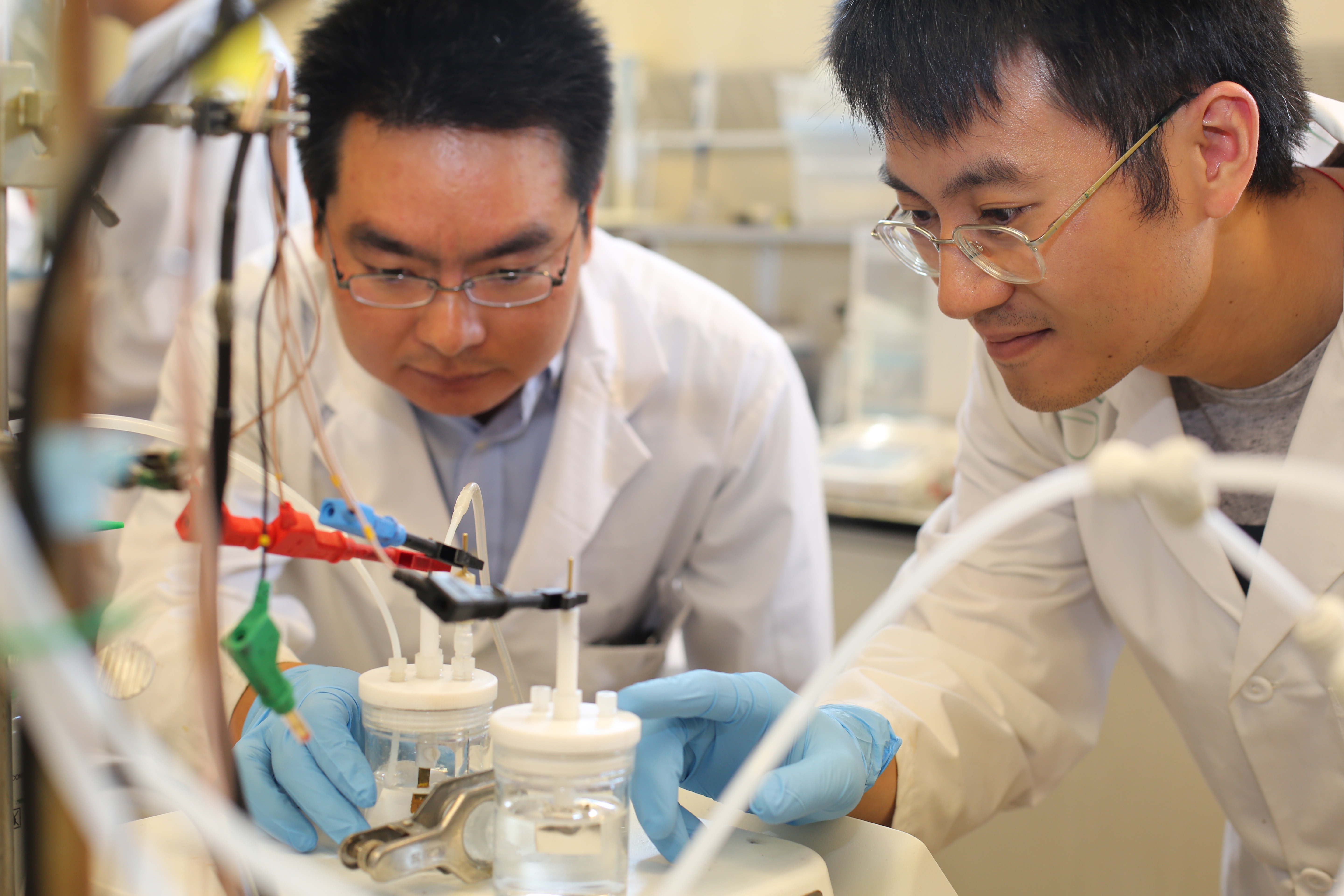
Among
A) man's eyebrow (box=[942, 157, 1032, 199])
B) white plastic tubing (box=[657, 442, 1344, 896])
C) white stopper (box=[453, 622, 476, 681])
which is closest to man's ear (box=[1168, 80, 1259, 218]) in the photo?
man's eyebrow (box=[942, 157, 1032, 199])

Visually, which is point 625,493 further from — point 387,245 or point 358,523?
point 358,523

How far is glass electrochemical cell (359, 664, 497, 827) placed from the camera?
2.39ft

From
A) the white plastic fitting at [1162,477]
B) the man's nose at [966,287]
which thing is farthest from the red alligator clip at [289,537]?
the man's nose at [966,287]

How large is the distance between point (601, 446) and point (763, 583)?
34 cm

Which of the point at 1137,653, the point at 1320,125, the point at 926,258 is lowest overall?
the point at 1137,653

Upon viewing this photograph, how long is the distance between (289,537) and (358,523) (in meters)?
0.05

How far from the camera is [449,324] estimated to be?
1275mm

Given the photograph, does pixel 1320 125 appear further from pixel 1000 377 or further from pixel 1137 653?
pixel 1137 653

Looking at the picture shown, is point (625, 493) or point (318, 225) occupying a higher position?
point (318, 225)

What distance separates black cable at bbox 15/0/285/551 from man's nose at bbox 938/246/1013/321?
2.29 ft

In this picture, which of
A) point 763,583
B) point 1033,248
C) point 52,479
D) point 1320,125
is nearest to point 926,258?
point 1033,248

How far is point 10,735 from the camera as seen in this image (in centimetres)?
61

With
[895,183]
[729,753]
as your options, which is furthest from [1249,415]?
[729,753]

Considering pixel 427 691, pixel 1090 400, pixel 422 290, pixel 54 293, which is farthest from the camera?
pixel 422 290
